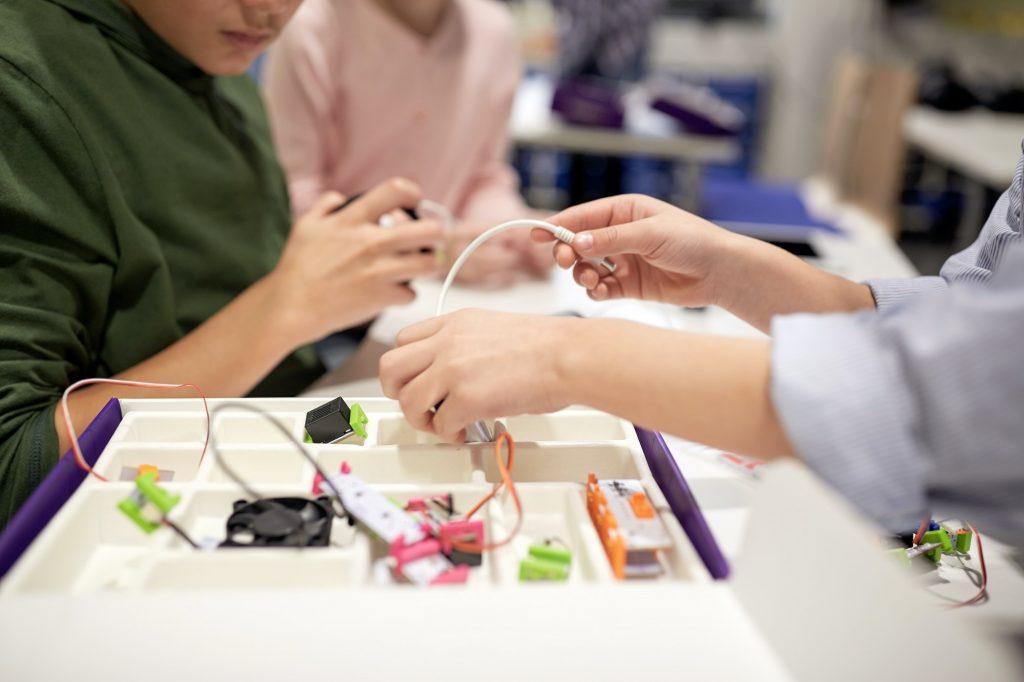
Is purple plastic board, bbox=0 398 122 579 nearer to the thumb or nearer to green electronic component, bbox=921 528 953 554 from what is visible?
the thumb

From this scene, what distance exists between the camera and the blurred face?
30.8 inches

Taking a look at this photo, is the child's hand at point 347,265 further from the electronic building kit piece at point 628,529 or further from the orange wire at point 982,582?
the orange wire at point 982,582

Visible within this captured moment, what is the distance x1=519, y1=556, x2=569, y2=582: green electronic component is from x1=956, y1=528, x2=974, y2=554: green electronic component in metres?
0.37

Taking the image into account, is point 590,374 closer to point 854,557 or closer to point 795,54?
point 854,557

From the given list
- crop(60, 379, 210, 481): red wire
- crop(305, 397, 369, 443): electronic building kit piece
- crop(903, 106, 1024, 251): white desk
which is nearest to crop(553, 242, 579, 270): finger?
crop(305, 397, 369, 443): electronic building kit piece

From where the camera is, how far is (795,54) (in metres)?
3.50

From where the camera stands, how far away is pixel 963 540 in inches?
27.0

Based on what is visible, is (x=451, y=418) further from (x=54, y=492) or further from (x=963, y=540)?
(x=963, y=540)

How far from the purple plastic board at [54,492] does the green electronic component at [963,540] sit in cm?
71

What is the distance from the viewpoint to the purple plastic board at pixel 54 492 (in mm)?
511

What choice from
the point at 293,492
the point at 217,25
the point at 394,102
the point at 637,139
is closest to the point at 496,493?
the point at 293,492

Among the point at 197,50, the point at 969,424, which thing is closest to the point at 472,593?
the point at 969,424

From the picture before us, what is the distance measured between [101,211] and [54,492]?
0.29m

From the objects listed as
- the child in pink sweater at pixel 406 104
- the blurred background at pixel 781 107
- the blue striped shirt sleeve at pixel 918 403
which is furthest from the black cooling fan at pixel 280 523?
the blurred background at pixel 781 107
